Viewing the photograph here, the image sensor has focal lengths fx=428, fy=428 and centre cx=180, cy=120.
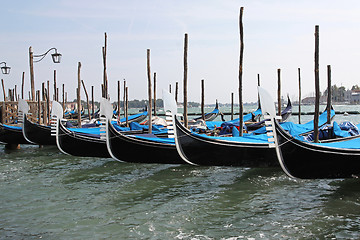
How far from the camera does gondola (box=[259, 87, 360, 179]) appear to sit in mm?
4777

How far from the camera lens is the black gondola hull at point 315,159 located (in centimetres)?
478

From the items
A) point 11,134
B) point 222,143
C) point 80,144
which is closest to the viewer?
point 222,143

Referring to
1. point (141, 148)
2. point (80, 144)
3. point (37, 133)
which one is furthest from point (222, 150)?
point (37, 133)

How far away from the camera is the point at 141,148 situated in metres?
6.82

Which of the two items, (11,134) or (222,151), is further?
(11,134)

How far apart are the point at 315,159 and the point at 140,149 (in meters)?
2.94

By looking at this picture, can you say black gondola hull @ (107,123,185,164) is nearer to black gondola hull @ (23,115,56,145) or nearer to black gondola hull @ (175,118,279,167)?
black gondola hull @ (175,118,279,167)

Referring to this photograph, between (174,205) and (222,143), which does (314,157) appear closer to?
(222,143)

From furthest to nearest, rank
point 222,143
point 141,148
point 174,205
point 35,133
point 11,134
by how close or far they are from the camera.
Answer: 1. point 11,134
2. point 35,133
3. point 141,148
4. point 222,143
5. point 174,205

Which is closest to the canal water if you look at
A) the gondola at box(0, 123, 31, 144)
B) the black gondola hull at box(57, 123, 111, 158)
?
the black gondola hull at box(57, 123, 111, 158)

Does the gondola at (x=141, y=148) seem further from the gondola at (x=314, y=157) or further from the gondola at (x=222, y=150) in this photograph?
the gondola at (x=314, y=157)

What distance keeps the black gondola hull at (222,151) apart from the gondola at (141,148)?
24.1 inches

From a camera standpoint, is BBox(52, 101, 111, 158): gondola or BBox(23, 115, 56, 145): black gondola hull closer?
BBox(52, 101, 111, 158): gondola

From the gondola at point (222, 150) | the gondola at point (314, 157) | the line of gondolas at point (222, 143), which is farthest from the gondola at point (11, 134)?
→ the gondola at point (314, 157)
